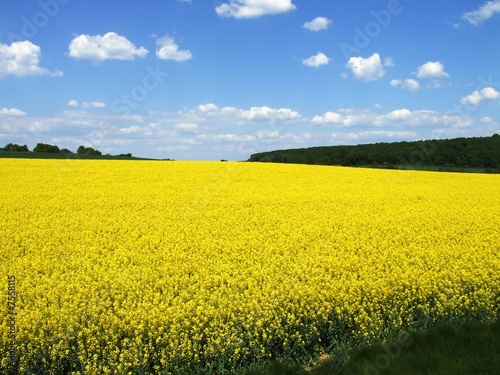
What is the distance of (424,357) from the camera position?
566 centimetres

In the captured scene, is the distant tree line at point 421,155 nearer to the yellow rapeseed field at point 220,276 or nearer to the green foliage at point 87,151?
the green foliage at point 87,151

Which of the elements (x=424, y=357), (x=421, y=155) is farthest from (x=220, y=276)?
(x=421, y=155)

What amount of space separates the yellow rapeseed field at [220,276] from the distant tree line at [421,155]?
29193 millimetres

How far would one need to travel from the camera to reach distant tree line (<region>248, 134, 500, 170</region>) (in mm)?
41469

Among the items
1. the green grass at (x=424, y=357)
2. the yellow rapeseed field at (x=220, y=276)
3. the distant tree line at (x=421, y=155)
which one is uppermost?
the distant tree line at (x=421, y=155)

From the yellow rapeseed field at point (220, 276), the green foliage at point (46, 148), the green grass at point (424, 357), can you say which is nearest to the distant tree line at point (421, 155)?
the green foliage at point (46, 148)

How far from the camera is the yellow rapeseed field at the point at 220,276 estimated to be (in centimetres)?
568

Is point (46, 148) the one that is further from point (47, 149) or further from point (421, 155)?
point (421, 155)

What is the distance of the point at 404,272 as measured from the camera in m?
8.02

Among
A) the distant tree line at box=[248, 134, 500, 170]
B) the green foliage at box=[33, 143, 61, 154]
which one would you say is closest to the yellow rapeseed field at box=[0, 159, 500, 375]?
the distant tree line at box=[248, 134, 500, 170]

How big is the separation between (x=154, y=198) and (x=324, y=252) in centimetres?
801

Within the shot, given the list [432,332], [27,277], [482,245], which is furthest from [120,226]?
[482,245]

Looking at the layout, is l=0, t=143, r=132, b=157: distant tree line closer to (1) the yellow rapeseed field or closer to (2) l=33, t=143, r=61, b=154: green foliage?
(2) l=33, t=143, r=61, b=154: green foliage

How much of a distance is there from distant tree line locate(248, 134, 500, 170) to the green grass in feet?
119
